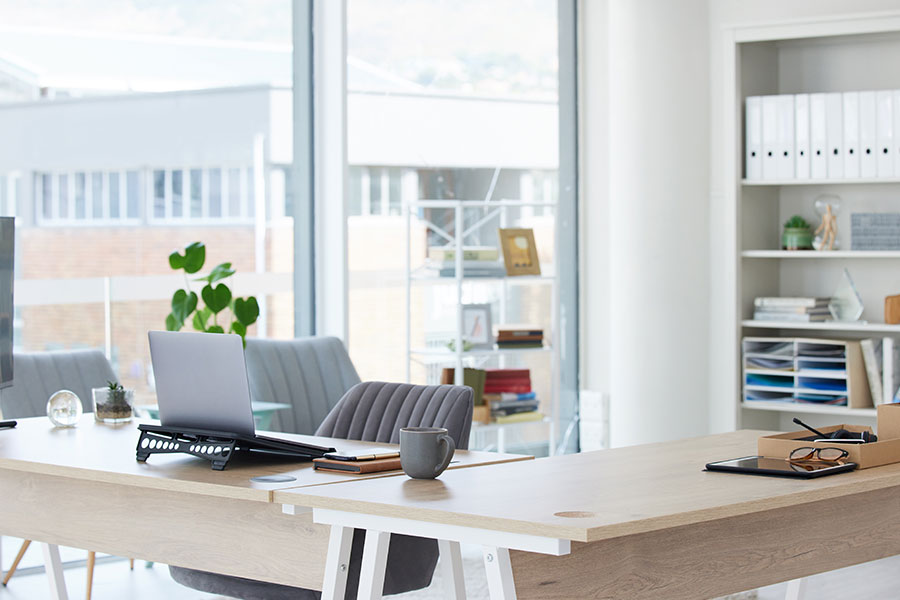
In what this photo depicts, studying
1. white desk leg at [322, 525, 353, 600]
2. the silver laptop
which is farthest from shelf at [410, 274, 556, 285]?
white desk leg at [322, 525, 353, 600]

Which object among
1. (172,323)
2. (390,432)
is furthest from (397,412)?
(172,323)

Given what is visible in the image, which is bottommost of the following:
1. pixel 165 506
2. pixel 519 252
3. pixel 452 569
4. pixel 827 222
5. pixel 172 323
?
pixel 452 569

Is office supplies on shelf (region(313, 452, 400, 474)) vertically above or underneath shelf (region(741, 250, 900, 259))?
underneath

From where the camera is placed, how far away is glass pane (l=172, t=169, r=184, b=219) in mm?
4672

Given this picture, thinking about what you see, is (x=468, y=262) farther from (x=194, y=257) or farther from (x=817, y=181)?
(x=817, y=181)

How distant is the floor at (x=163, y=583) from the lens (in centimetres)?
399

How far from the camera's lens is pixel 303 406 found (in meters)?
4.33

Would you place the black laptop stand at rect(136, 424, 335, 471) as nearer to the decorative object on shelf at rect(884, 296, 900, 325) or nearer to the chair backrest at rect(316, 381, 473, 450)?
the chair backrest at rect(316, 381, 473, 450)

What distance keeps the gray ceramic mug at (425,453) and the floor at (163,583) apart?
1.73 m

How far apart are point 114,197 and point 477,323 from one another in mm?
1659

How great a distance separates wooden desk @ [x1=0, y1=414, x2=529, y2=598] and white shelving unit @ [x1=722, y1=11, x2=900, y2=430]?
2.75 metres

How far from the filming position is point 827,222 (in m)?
5.02

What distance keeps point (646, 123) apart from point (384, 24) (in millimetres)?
1232

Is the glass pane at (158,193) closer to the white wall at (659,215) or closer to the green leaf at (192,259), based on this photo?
the green leaf at (192,259)
